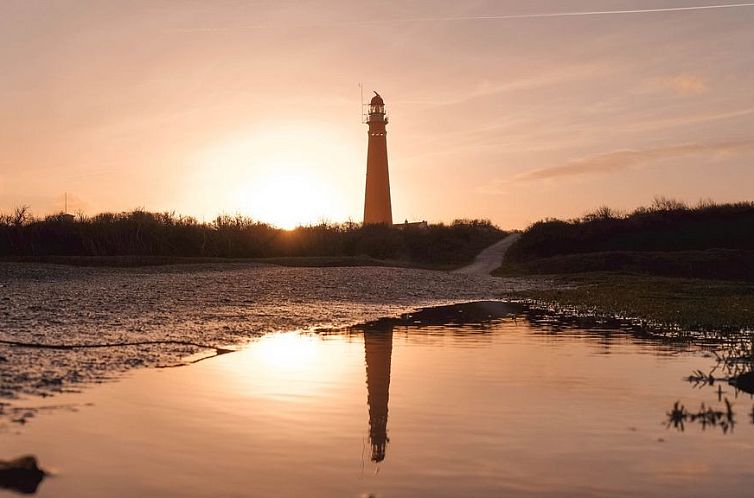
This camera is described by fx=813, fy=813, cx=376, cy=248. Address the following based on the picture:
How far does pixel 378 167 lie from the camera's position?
67188 mm

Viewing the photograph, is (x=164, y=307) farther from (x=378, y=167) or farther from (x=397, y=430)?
(x=378, y=167)

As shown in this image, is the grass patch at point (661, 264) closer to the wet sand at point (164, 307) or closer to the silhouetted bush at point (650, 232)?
the silhouetted bush at point (650, 232)

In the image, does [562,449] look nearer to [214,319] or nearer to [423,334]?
[423,334]

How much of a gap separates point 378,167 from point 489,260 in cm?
1629

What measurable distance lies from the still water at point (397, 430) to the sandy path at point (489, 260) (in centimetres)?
3549

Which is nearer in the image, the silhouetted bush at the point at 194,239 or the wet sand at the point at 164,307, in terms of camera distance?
the wet sand at the point at 164,307

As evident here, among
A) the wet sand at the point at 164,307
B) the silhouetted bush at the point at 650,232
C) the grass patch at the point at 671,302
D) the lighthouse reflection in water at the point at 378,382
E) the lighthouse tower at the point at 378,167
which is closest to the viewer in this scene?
the lighthouse reflection in water at the point at 378,382

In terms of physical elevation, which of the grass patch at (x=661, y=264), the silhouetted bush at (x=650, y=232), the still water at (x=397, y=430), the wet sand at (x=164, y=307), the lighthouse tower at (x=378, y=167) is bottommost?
the still water at (x=397, y=430)

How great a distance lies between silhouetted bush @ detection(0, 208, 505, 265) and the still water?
3336 centimetres

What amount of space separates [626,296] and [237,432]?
1981 centimetres

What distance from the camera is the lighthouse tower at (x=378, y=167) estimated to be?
67.1 meters

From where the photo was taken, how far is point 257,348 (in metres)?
12.0

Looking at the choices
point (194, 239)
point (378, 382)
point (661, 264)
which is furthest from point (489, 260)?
point (378, 382)

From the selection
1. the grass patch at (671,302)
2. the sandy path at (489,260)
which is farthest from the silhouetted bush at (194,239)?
the grass patch at (671,302)
